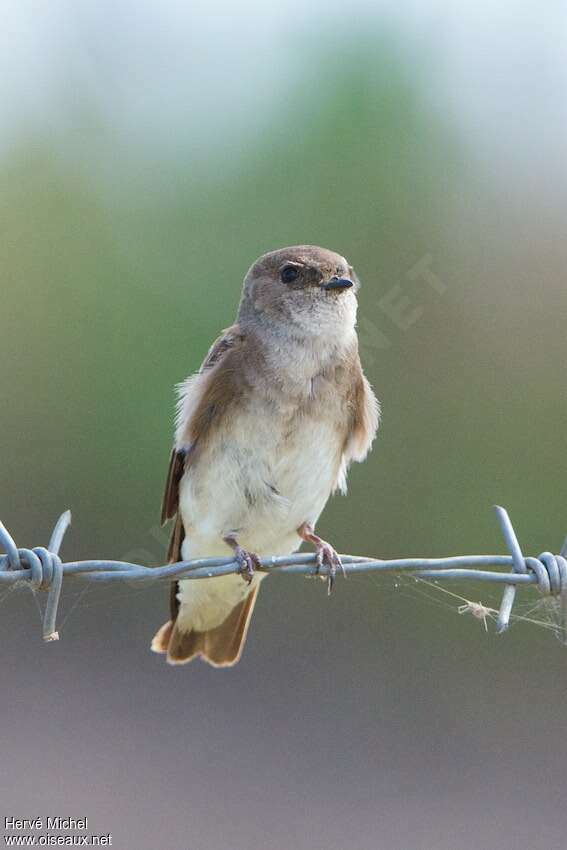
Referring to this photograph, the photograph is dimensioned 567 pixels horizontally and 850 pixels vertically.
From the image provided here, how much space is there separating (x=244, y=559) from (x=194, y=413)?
747mm

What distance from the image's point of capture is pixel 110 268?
8703 millimetres

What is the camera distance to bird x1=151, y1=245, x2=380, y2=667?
4.33 meters

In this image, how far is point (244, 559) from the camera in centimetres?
394

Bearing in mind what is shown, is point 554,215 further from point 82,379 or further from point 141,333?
point 82,379

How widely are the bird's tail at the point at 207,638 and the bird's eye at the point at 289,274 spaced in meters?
1.28

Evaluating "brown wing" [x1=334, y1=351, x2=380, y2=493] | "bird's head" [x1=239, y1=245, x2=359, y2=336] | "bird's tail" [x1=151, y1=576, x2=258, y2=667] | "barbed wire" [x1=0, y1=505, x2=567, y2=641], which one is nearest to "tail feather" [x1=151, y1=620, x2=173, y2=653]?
"bird's tail" [x1=151, y1=576, x2=258, y2=667]

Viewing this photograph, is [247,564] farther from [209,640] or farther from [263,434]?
[209,640]

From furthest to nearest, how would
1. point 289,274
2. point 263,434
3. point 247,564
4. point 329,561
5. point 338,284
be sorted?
point 289,274 → point 338,284 → point 263,434 → point 247,564 → point 329,561

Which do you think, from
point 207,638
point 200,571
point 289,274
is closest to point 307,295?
point 289,274

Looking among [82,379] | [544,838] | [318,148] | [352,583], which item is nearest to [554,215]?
[318,148]

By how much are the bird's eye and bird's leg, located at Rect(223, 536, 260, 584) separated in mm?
1088

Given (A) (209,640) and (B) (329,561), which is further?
(A) (209,640)

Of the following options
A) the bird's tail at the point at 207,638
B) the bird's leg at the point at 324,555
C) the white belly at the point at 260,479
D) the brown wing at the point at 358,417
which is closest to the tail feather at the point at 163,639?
the bird's tail at the point at 207,638

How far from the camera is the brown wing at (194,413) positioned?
173 inches
